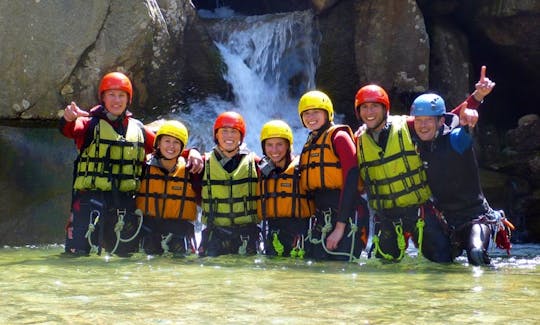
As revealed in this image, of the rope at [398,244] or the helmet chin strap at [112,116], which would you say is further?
the helmet chin strap at [112,116]

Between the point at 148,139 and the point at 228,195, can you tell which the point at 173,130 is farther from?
the point at 228,195

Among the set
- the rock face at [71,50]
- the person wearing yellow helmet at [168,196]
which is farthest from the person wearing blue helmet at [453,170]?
the rock face at [71,50]

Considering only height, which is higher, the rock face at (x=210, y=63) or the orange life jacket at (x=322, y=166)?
the rock face at (x=210, y=63)

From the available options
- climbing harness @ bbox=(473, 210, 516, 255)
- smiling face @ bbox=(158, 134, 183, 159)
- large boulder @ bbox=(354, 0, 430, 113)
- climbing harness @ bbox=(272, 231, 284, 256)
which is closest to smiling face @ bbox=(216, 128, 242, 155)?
smiling face @ bbox=(158, 134, 183, 159)

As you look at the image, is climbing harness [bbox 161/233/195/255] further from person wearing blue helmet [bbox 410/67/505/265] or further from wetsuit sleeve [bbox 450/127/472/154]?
wetsuit sleeve [bbox 450/127/472/154]

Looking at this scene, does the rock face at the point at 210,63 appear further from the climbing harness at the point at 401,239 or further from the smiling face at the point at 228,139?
the climbing harness at the point at 401,239

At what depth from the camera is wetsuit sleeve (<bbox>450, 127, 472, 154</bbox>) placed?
623 cm

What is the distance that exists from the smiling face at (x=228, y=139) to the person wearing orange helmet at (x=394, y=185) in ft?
4.16

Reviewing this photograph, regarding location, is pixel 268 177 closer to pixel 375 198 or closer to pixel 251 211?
pixel 251 211

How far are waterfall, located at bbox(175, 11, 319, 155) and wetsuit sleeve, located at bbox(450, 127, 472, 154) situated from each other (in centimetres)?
574

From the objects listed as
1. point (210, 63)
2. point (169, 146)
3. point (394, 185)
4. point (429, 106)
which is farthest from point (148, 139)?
point (210, 63)

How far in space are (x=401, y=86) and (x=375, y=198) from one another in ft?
19.2

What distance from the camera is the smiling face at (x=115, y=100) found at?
6.89 m

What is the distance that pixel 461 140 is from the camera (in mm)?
6230
